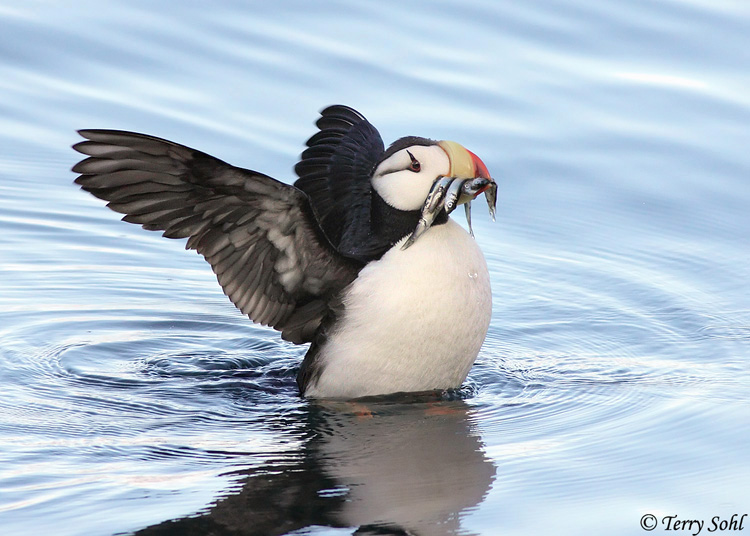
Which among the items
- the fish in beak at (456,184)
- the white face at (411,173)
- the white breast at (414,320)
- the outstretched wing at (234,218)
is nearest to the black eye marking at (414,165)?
the white face at (411,173)

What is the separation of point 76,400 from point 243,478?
1.35 meters

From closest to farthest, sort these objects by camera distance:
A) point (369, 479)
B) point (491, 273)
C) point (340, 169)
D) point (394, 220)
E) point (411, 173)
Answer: point (369, 479), point (411, 173), point (394, 220), point (340, 169), point (491, 273)

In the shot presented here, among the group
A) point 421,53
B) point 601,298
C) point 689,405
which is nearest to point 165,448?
point 689,405

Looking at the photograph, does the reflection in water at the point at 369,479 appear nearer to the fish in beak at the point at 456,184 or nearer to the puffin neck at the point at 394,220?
the puffin neck at the point at 394,220

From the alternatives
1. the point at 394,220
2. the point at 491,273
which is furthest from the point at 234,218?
the point at 491,273

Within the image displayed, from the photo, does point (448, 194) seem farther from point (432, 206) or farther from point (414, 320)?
point (414, 320)

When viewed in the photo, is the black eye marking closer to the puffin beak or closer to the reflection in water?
the puffin beak

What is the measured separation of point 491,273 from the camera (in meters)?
7.90

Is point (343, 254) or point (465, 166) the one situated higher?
point (465, 166)

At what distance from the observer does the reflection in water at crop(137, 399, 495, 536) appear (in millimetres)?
4605

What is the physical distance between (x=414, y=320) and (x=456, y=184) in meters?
0.65

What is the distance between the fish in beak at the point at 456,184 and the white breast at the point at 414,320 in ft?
0.60

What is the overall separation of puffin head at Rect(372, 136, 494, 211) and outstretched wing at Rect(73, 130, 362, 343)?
387mm

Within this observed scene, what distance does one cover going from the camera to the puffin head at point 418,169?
596 centimetres
